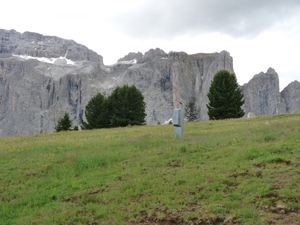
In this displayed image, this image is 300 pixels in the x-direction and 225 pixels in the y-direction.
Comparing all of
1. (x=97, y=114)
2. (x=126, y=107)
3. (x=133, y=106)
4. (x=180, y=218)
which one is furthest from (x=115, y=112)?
(x=180, y=218)

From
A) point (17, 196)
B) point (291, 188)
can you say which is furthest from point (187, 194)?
point (17, 196)

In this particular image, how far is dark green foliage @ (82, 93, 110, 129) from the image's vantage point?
5334cm

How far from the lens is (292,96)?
190 m

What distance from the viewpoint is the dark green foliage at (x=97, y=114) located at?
175 feet

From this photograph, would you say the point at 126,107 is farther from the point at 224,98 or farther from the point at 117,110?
the point at 224,98

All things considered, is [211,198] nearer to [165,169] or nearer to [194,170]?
[194,170]

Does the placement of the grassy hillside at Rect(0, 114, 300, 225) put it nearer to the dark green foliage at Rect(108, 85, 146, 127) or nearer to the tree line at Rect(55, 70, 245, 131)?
the tree line at Rect(55, 70, 245, 131)

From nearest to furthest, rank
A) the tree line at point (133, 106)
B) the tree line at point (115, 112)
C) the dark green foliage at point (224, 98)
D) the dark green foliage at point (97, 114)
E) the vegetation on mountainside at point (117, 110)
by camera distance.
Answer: the dark green foliage at point (224, 98) → the tree line at point (133, 106) → the tree line at point (115, 112) → the vegetation on mountainside at point (117, 110) → the dark green foliage at point (97, 114)

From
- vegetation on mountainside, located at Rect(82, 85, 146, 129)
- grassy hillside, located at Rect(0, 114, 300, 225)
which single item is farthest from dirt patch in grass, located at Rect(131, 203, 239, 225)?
vegetation on mountainside, located at Rect(82, 85, 146, 129)

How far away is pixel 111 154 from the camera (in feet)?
49.3

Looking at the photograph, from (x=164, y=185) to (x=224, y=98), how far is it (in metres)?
41.1

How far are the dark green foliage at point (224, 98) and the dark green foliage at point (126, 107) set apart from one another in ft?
37.6

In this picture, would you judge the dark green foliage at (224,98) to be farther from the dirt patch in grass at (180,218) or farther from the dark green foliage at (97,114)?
the dirt patch in grass at (180,218)

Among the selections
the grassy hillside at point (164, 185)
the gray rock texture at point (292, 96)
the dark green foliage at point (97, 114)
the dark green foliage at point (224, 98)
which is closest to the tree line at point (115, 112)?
the dark green foliage at point (97, 114)
